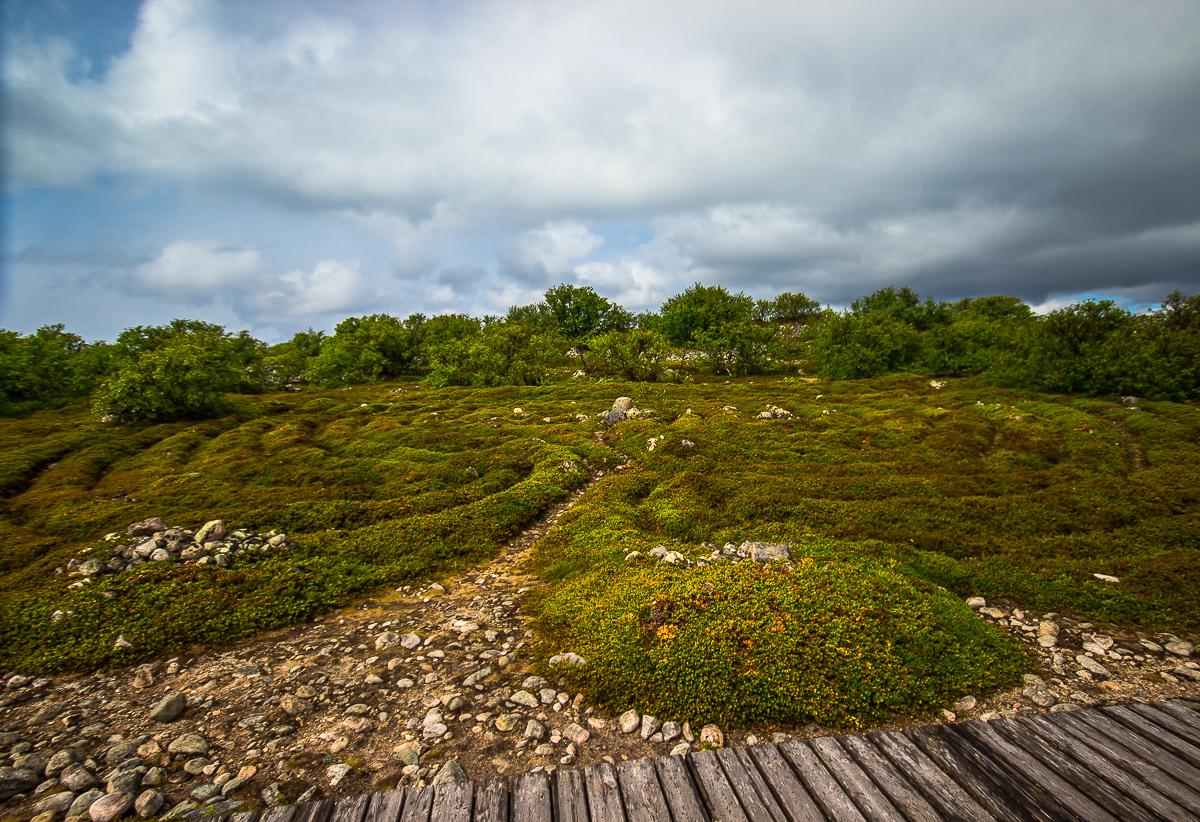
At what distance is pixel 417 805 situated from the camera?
528 cm

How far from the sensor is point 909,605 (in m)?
9.30

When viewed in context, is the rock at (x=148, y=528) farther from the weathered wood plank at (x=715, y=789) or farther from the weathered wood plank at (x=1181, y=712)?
the weathered wood plank at (x=1181, y=712)

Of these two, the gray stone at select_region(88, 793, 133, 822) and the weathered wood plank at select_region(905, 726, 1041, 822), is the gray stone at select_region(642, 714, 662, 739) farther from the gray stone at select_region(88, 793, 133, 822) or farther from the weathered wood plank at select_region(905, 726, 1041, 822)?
the gray stone at select_region(88, 793, 133, 822)

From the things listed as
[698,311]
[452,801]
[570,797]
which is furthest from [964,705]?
[698,311]

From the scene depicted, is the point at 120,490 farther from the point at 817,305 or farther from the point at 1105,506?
the point at 817,305

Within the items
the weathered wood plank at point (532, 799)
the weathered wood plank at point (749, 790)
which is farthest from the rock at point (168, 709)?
the weathered wood plank at point (749, 790)

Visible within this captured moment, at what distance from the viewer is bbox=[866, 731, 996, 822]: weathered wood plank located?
501 cm

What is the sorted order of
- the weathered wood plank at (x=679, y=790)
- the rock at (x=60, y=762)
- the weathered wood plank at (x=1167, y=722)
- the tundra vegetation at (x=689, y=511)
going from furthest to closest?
the tundra vegetation at (x=689, y=511), the rock at (x=60, y=762), the weathered wood plank at (x=1167, y=722), the weathered wood plank at (x=679, y=790)

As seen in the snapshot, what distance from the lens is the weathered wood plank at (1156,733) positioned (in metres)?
5.68

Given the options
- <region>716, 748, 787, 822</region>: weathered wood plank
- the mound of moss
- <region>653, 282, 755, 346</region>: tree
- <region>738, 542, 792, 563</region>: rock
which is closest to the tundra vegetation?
the mound of moss

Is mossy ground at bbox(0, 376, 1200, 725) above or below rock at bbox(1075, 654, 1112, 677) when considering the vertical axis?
above

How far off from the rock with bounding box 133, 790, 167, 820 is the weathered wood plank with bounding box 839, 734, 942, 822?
9.02m

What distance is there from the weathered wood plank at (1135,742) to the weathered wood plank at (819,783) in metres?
3.56

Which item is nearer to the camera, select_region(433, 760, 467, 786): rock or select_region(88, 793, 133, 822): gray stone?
select_region(88, 793, 133, 822): gray stone
